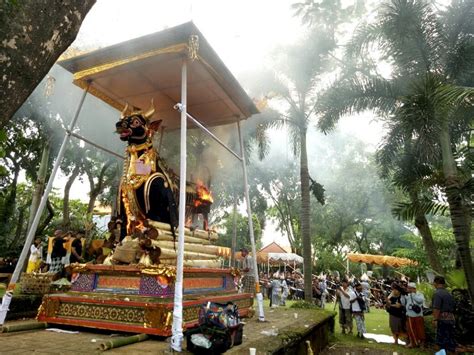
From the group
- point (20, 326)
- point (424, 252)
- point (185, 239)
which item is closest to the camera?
point (20, 326)

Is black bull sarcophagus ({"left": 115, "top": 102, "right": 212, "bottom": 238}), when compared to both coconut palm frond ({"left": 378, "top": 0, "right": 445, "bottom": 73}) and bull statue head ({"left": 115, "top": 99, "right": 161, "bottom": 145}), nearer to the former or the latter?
bull statue head ({"left": 115, "top": 99, "right": 161, "bottom": 145})

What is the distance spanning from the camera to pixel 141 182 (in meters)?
7.21

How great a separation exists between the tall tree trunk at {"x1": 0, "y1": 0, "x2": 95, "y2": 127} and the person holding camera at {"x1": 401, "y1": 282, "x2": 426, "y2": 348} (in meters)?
10.4

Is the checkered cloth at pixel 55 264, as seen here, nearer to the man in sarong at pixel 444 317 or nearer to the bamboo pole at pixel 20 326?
the bamboo pole at pixel 20 326

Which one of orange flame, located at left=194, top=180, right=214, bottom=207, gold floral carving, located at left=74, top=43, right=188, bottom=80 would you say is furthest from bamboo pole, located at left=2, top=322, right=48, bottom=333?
gold floral carving, located at left=74, top=43, right=188, bottom=80

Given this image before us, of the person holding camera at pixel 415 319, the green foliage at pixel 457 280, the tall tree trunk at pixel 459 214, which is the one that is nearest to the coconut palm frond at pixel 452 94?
the tall tree trunk at pixel 459 214

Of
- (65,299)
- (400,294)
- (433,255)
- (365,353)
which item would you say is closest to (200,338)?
(65,299)

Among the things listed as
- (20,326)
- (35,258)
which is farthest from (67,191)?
(20,326)

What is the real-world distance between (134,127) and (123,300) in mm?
3536

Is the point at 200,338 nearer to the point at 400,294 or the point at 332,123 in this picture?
the point at 400,294

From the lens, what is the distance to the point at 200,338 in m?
4.39

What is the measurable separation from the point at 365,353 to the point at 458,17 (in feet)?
33.6

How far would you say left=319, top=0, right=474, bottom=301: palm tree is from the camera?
881 cm

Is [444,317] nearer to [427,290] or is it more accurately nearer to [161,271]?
[427,290]
